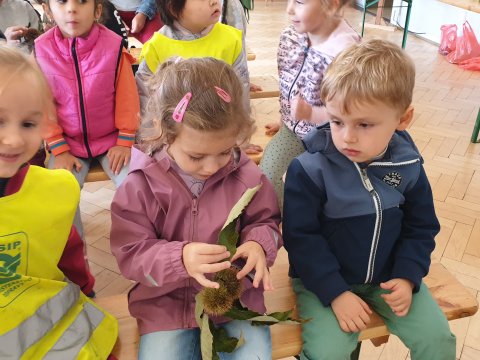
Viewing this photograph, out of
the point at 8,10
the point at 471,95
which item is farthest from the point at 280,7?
the point at 8,10

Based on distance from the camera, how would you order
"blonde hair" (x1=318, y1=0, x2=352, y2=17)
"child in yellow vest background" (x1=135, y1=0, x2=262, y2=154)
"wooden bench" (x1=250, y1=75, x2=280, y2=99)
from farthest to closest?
1. "wooden bench" (x1=250, y1=75, x2=280, y2=99)
2. "child in yellow vest background" (x1=135, y1=0, x2=262, y2=154)
3. "blonde hair" (x1=318, y1=0, x2=352, y2=17)

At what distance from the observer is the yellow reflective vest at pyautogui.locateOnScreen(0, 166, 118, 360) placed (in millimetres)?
942

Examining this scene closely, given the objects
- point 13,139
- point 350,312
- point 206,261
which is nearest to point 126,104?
point 13,139

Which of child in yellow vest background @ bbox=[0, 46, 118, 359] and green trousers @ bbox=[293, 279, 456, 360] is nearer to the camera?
child in yellow vest background @ bbox=[0, 46, 118, 359]

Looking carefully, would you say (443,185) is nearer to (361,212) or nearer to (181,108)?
(361,212)

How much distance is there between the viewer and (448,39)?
208 inches

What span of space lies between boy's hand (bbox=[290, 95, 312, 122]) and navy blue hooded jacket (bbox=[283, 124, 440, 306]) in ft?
1.62

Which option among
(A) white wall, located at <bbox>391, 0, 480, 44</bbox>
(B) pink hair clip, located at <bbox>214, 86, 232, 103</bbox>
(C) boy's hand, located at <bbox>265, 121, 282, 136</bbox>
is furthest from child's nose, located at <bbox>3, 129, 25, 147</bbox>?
(A) white wall, located at <bbox>391, 0, 480, 44</bbox>

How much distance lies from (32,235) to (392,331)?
0.92 m

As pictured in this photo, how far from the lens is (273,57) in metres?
5.15

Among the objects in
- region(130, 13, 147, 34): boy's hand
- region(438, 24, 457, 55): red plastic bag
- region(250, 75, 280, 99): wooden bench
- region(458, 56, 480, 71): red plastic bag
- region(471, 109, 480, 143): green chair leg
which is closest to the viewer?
region(250, 75, 280, 99): wooden bench

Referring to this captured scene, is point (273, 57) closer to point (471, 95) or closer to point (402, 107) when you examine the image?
point (471, 95)

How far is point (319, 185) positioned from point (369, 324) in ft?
1.30

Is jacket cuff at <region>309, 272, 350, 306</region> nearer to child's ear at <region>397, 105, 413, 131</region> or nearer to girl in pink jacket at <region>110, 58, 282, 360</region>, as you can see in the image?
girl in pink jacket at <region>110, 58, 282, 360</region>
